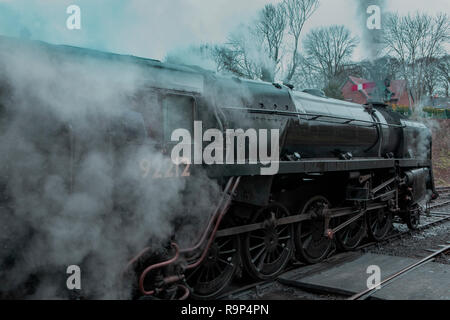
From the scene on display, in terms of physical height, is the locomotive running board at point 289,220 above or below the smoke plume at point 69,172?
below

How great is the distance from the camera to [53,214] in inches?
A: 112

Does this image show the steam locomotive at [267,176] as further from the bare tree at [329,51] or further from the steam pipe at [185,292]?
the bare tree at [329,51]

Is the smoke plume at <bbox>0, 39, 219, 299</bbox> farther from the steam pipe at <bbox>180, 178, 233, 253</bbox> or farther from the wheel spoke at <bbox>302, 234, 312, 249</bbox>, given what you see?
the wheel spoke at <bbox>302, 234, 312, 249</bbox>

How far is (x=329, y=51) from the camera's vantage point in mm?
30297

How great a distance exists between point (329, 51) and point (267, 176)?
28198mm

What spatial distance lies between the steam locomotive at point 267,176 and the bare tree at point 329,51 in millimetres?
22443

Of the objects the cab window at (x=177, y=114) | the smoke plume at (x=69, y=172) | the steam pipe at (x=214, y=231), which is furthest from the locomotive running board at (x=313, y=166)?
the smoke plume at (x=69, y=172)

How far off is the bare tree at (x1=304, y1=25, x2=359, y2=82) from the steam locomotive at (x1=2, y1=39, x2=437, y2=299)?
73.6ft

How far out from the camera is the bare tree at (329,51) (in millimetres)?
29188

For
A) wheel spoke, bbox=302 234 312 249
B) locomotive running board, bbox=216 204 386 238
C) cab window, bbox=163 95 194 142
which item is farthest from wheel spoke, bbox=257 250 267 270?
Result: cab window, bbox=163 95 194 142

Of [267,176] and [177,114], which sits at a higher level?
[177,114]

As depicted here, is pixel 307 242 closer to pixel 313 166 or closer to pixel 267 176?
pixel 313 166

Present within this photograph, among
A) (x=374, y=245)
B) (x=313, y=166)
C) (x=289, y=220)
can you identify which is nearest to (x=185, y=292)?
(x=289, y=220)

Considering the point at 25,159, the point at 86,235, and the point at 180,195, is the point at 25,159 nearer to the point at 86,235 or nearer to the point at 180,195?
the point at 86,235
